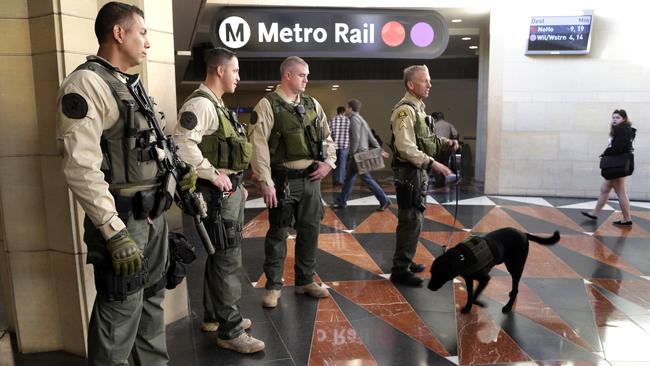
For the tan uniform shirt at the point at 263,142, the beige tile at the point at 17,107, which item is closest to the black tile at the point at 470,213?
the tan uniform shirt at the point at 263,142

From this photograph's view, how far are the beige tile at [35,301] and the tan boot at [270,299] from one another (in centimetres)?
129

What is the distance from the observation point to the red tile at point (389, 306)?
3016 mm

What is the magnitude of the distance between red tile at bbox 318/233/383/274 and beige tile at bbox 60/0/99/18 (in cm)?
291

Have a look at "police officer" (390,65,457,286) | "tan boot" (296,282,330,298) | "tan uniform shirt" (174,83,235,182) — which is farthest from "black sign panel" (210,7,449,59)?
"tan boot" (296,282,330,298)

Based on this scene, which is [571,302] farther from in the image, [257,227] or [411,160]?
[257,227]

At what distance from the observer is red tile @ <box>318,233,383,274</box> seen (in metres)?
4.46

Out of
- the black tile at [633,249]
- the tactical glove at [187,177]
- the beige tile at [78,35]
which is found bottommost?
the black tile at [633,249]

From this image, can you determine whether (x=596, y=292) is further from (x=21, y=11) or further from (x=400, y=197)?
(x=21, y=11)

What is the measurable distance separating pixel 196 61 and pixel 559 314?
11.3 meters

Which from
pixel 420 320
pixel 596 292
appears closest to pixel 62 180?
pixel 420 320

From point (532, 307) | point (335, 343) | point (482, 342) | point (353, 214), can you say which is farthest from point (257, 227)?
point (482, 342)

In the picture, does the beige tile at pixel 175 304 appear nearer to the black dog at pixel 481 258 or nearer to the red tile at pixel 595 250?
the black dog at pixel 481 258

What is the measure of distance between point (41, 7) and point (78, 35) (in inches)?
8.4

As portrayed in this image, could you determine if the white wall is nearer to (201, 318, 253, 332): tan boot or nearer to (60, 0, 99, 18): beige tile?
(201, 318, 253, 332): tan boot
